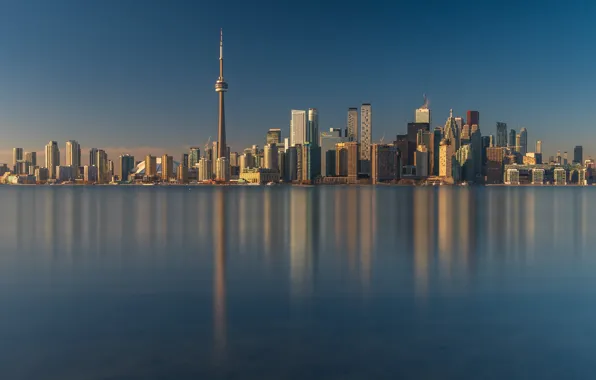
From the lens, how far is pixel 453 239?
135ft

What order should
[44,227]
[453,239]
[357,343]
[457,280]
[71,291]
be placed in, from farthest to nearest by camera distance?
[44,227]
[453,239]
[457,280]
[71,291]
[357,343]

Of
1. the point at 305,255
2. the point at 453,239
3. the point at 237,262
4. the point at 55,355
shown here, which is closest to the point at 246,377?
the point at 55,355

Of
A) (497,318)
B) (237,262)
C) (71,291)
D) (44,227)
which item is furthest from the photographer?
(44,227)

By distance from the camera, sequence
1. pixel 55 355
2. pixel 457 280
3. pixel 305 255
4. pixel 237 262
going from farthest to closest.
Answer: pixel 305 255 → pixel 237 262 → pixel 457 280 → pixel 55 355

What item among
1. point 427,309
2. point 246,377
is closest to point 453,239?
point 427,309

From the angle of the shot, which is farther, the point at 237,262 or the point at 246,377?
the point at 237,262

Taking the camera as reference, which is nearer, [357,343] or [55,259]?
[357,343]

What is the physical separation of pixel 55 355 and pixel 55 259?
19298mm

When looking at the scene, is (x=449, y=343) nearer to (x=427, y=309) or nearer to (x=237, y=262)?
(x=427, y=309)

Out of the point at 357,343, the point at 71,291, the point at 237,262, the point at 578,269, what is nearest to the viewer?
the point at 357,343

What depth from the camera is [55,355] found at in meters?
13.8

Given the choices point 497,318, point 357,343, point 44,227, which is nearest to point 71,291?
point 357,343

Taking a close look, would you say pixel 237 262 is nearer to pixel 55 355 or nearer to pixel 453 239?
pixel 55 355

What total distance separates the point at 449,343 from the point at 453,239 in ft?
90.9
